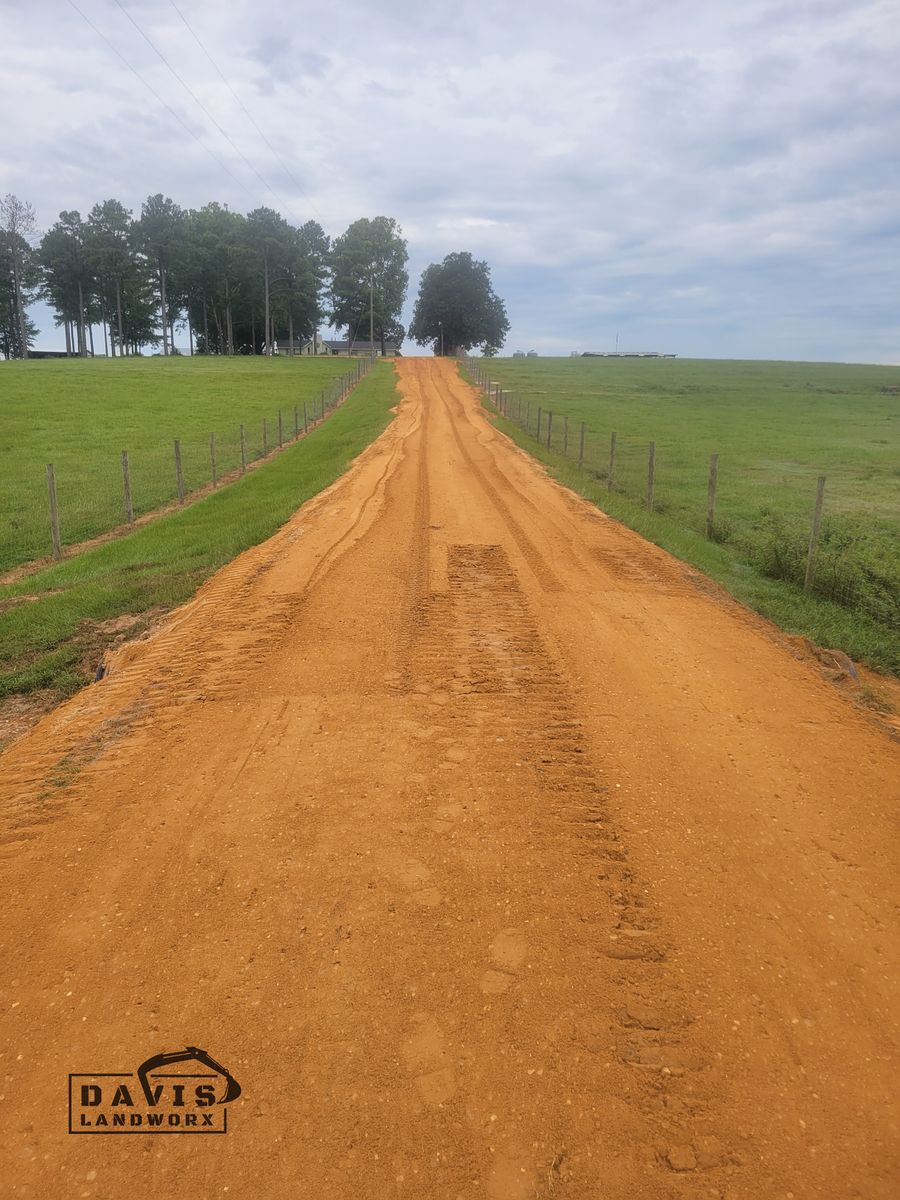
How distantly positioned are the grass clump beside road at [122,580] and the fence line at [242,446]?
1310 millimetres

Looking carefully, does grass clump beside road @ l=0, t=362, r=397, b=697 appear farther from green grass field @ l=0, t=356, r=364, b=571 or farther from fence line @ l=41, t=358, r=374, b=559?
green grass field @ l=0, t=356, r=364, b=571

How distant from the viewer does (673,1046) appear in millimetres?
3047

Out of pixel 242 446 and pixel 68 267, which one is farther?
pixel 68 267

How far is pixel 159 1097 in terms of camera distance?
2828mm

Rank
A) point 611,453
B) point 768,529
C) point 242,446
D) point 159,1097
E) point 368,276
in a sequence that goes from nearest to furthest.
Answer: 1. point 159,1097
2. point 768,529
3. point 611,453
4. point 242,446
5. point 368,276

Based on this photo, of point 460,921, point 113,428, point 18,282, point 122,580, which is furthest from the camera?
point 18,282

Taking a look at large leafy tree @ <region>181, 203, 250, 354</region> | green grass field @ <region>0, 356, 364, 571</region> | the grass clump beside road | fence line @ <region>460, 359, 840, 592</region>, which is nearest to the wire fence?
fence line @ <region>460, 359, 840, 592</region>

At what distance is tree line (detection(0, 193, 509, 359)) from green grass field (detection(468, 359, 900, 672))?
39382 millimetres

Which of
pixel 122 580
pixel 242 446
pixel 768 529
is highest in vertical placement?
pixel 242 446

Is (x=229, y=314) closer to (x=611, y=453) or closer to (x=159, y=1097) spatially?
(x=611, y=453)

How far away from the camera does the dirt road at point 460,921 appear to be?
2678 mm

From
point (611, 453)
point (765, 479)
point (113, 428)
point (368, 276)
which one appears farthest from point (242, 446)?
point (368, 276)

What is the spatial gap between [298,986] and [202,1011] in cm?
40

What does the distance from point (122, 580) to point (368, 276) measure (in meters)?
97.3
